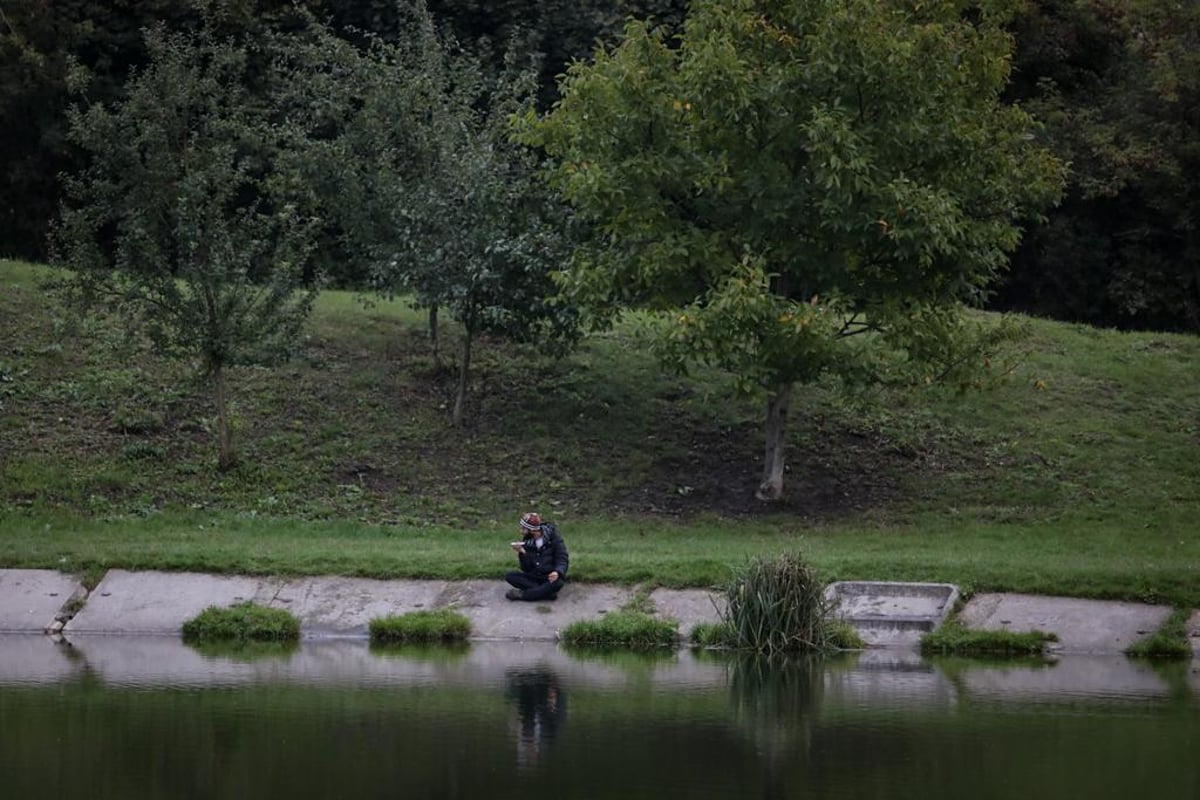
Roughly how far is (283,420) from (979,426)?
13.3 metres

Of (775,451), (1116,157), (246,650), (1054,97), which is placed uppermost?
(1054,97)

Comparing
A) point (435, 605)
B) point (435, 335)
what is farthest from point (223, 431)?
point (435, 605)

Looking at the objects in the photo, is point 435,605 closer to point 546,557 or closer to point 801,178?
point 546,557

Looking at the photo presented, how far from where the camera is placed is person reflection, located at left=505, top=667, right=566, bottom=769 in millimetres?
14836

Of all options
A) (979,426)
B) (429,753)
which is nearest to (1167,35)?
(979,426)

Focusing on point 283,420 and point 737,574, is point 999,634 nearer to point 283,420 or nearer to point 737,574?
point 737,574

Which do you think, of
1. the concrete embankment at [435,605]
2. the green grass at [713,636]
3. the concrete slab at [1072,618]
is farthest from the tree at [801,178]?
the green grass at [713,636]

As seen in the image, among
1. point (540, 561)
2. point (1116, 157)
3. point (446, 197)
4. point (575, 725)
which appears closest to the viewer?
point (575, 725)

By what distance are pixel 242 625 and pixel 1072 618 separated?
1061cm

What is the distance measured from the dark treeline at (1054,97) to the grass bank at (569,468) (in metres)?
6.35

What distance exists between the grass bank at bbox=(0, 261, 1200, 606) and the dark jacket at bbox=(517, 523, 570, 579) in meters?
0.78

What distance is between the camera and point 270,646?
67.4 ft

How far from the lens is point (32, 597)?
2142cm

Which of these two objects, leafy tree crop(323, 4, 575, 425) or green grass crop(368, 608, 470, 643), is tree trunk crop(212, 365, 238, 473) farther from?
green grass crop(368, 608, 470, 643)
